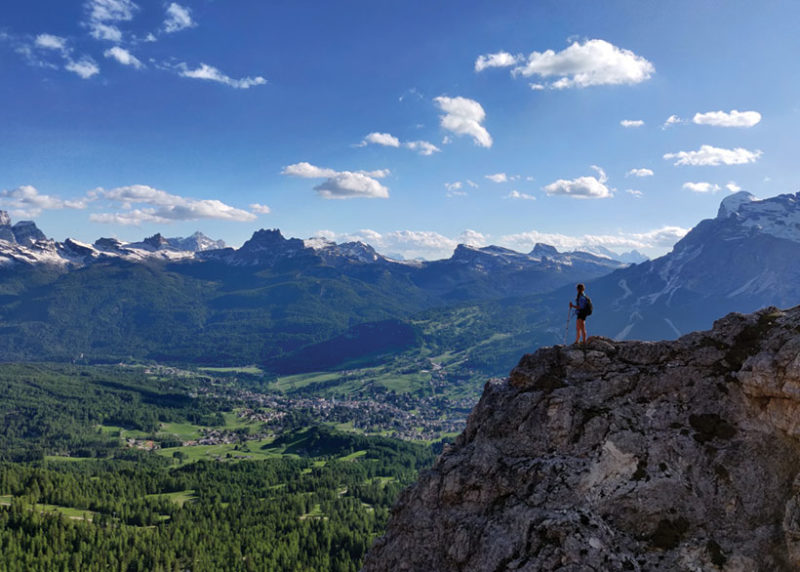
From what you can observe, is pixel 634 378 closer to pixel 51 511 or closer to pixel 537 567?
pixel 537 567

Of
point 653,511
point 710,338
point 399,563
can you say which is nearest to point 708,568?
point 653,511

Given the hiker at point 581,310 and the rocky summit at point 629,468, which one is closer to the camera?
the rocky summit at point 629,468

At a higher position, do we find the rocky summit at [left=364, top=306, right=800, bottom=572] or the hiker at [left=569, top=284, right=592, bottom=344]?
the hiker at [left=569, top=284, right=592, bottom=344]

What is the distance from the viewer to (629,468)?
30.0 m

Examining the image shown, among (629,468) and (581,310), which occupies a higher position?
(581,310)

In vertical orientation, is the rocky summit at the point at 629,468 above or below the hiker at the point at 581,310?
below

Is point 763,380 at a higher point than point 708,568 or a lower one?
higher

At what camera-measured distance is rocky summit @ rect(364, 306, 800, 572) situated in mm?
26859

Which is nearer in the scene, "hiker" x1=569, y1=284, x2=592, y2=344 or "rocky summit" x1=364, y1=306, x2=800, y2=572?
"rocky summit" x1=364, y1=306, x2=800, y2=572

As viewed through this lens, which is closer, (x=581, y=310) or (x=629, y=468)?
(x=629, y=468)

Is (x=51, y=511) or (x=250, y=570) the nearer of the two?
(x=250, y=570)

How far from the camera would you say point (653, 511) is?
28.1 metres

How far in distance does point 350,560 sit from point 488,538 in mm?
123718

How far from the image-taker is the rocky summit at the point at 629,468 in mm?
26859
